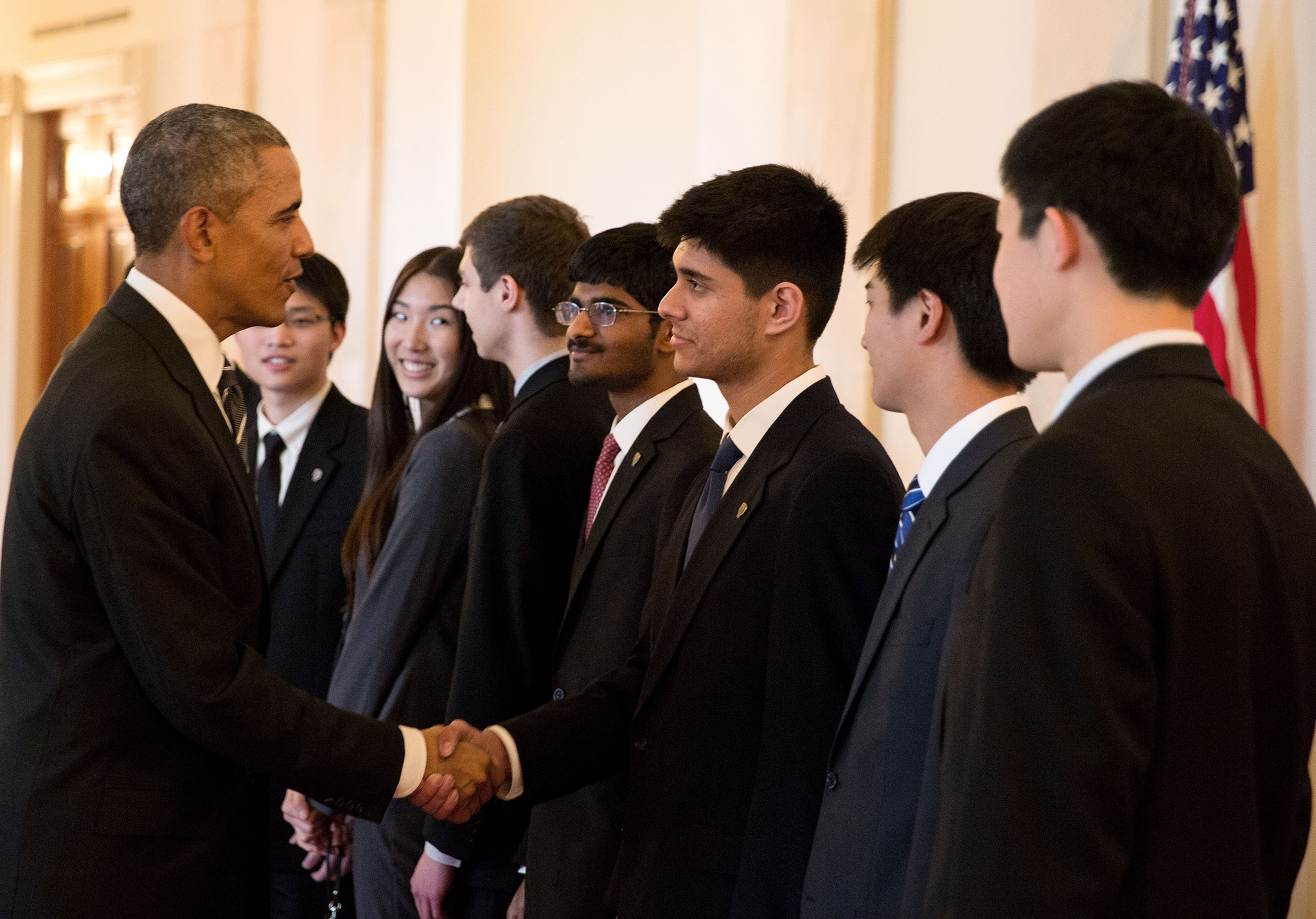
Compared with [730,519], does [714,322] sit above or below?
above

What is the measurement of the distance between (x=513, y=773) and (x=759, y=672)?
2.28ft

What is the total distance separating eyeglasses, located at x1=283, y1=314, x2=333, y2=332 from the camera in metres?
3.90

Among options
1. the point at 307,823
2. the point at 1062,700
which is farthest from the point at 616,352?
the point at 1062,700

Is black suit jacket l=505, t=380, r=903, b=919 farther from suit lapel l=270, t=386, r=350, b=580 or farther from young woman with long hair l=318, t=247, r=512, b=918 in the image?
suit lapel l=270, t=386, r=350, b=580

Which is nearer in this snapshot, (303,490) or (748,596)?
(748,596)

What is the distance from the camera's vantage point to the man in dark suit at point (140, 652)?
193 centimetres

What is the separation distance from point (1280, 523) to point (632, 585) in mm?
1505

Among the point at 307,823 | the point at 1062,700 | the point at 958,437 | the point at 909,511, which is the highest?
the point at 958,437

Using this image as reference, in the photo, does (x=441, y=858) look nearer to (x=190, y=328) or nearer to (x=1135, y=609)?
(x=190, y=328)

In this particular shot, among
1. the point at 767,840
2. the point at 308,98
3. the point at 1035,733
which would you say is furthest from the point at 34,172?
the point at 1035,733

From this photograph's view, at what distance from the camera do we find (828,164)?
5293mm

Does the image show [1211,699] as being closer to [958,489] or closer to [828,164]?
[958,489]

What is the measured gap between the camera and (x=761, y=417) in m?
2.31

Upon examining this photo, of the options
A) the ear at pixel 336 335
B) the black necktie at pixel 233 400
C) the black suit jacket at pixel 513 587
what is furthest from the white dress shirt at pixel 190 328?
the ear at pixel 336 335
